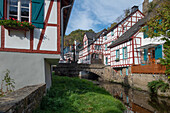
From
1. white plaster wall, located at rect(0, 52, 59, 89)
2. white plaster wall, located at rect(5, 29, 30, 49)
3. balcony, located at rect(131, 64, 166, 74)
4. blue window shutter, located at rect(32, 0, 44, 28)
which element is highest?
blue window shutter, located at rect(32, 0, 44, 28)

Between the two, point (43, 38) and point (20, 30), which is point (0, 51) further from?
point (43, 38)

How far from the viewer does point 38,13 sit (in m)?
5.56

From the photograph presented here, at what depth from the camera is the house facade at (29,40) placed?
16.9 feet

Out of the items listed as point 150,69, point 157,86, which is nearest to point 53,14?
point 157,86

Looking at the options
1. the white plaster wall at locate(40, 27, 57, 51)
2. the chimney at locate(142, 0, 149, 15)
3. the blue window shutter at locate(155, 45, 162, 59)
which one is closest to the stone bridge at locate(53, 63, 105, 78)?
the blue window shutter at locate(155, 45, 162, 59)

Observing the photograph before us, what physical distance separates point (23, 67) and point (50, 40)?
1.50 m

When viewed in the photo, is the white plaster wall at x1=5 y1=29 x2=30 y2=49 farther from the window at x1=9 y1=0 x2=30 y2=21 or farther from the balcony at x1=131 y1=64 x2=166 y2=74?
the balcony at x1=131 y1=64 x2=166 y2=74

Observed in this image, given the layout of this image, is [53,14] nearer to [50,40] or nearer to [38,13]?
[38,13]

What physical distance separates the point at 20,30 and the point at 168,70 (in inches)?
382

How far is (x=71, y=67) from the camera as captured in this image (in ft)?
73.0

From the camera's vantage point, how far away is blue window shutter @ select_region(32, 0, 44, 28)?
551 cm

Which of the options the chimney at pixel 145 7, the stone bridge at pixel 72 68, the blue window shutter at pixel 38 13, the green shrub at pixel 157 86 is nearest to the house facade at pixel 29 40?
the blue window shutter at pixel 38 13

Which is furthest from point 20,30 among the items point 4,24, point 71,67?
point 71,67

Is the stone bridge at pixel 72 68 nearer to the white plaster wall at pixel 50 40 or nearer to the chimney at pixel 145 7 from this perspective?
the chimney at pixel 145 7
